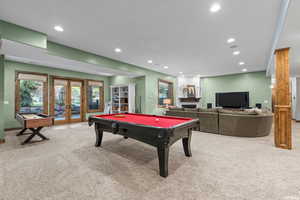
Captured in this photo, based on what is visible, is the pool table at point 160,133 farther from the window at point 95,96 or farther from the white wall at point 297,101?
the white wall at point 297,101

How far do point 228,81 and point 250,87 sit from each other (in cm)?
123

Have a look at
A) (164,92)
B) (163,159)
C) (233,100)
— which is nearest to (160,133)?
(163,159)

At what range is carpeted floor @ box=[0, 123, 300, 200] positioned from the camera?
1715 mm

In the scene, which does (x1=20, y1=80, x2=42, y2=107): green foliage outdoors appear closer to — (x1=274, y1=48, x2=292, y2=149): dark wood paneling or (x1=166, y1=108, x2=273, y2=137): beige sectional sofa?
(x1=166, y1=108, x2=273, y2=137): beige sectional sofa

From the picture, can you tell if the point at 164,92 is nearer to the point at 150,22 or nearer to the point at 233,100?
the point at 233,100

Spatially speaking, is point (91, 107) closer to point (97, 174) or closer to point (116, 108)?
point (116, 108)

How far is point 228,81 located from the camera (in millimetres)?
8531

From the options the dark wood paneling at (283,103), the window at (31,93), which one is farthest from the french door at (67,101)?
the dark wood paneling at (283,103)

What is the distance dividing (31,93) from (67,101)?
4.82 feet

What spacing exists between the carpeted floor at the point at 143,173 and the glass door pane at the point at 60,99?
132 inches

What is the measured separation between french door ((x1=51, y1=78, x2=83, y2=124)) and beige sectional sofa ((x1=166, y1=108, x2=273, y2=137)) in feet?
21.8

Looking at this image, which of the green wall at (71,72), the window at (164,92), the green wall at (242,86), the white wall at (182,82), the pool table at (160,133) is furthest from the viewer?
the white wall at (182,82)

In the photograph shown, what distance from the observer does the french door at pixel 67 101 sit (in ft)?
21.3

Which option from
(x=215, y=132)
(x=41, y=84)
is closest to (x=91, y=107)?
(x=41, y=84)
